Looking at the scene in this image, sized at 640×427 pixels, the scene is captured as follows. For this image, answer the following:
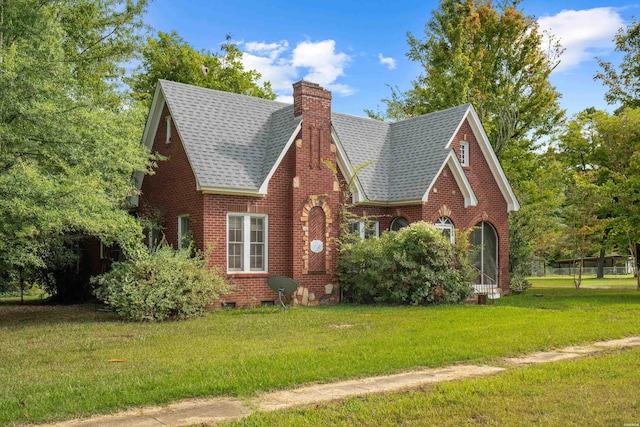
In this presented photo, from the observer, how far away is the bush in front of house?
1770 cm

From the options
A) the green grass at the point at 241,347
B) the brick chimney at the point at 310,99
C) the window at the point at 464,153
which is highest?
the brick chimney at the point at 310,99

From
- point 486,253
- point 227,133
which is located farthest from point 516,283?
point 227,133

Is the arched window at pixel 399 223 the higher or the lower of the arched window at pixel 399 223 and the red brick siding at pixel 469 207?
the lower

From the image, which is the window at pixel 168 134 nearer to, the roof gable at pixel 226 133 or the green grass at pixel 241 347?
the roof gable at pixel 226 133

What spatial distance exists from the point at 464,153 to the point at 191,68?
62.5 feet

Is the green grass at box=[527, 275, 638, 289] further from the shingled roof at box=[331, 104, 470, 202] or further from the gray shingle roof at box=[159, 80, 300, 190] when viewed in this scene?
the gray shingle roof at box=[159, 80, 300, 190]

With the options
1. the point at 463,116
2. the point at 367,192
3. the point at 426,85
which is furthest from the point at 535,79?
the point at 367,192

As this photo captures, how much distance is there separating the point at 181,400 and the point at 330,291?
41.0 feet

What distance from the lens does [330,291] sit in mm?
19203

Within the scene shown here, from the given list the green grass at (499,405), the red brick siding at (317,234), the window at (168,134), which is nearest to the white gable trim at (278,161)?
the red brick siding at (317,234)

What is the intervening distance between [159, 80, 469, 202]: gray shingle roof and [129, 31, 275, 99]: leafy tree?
49.0ft

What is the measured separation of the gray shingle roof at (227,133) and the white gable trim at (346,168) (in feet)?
4.82

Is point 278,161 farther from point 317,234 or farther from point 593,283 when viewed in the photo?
Answer: point 593,283

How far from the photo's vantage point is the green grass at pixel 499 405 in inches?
232
